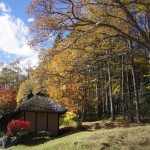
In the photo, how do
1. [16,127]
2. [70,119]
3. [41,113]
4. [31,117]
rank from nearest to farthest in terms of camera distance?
[16,127], [31,117], [41,113], [70,119]

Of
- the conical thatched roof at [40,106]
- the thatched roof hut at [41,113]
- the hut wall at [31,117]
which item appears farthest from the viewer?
the hut wall at [31,117]

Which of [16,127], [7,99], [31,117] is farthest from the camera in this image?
[7,99]

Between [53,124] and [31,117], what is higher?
[31,117]

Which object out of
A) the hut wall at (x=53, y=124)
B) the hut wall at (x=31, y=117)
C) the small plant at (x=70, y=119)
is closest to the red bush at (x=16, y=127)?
the hut wall at (x=31, y=117)

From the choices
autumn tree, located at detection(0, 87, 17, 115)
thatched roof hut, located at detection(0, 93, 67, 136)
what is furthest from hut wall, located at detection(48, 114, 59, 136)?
autumn tree, located at detection(0, 87, 17, 115)

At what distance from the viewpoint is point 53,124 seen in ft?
50.1

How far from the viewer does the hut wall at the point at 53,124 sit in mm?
15061

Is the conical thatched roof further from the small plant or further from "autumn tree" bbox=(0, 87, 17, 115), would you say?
"autumn tree" bbox=(0, 87, 17, 115)

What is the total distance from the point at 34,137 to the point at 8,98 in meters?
19.9

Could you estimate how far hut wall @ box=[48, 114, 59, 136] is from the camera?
15.1 meters

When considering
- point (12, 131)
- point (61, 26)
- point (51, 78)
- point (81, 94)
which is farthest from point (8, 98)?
point (61, 26)

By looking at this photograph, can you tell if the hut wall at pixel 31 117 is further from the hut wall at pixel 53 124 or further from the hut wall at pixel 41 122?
the hut wall at pixel 53 124

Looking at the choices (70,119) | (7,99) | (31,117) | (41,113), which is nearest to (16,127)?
(31,117)

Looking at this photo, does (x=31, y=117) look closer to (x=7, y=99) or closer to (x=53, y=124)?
(x=53, y=124)
